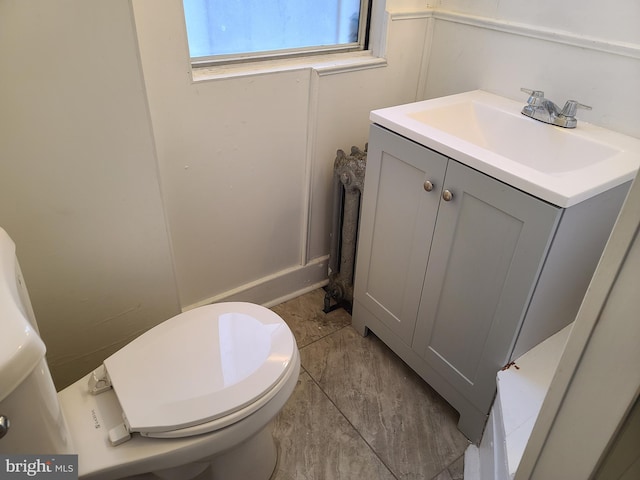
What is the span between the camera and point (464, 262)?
128 cm

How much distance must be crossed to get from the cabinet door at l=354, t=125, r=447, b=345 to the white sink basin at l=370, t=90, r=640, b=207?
6cm

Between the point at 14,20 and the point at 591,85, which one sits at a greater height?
the point at 14,20

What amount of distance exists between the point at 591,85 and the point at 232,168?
1094mm

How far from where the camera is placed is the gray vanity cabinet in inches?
43.7

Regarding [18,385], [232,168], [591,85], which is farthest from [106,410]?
[591,85]

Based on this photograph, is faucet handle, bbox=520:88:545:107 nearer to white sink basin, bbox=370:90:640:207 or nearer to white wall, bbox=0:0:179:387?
white sink basin, bbox=370:90:640:207

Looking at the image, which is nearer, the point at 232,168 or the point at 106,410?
the point at 106,410

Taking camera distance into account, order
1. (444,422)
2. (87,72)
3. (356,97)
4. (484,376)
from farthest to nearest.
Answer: (356,97) → (444,422) → (484,376) → (87,72)

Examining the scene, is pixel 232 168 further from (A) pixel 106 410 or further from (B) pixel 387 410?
(B) pixel 387 410

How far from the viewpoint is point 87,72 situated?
1021 mm

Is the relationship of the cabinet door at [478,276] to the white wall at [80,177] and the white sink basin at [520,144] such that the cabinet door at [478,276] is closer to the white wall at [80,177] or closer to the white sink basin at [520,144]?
the white sink basin at [520,144]

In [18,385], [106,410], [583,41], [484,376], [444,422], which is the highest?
[583,41]

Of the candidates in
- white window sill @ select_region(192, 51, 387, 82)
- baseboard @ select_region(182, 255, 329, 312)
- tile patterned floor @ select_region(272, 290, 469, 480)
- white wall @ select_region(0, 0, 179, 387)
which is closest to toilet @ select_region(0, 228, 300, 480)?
white wall @ select_region(0, 0, 179, 387)

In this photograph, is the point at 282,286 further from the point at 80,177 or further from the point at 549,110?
the point at 549,110
